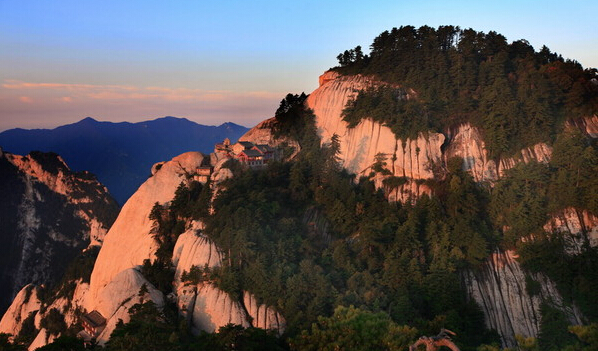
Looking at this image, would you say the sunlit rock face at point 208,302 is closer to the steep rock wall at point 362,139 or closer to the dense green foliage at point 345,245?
the dense green foliage at point 345,245

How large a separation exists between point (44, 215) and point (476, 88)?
7099 centimetres

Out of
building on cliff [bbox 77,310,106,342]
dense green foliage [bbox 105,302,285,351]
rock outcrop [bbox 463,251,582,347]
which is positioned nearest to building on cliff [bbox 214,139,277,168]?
building on cliff [bbox 77,310,106,342]

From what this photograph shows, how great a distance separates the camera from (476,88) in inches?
1710

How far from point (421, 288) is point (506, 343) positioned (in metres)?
6.46

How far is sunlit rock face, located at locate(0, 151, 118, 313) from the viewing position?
74.3 meters

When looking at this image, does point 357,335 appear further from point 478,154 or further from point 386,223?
point 478,154

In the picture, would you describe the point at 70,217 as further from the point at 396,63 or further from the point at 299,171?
the point at 396,63

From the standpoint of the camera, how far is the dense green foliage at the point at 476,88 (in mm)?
39156

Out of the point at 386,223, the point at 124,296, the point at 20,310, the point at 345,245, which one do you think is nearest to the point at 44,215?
the point at 20,310

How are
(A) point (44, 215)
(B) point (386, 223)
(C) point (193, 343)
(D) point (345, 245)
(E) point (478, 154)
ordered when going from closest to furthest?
1. (C) point (193, 343)
2. (D) point (345, 245)
3. (B) point (386, 223)
4. (E) point (478, 154)
5. (A) point (44, 215)

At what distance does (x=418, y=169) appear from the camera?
39531 millimetres

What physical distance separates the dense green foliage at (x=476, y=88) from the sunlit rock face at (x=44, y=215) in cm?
5209

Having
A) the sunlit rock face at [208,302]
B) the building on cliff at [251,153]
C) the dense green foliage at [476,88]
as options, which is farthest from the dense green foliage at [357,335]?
the building on cliff at [251,153]

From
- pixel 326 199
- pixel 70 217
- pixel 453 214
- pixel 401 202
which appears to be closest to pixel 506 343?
pixel 453 214
